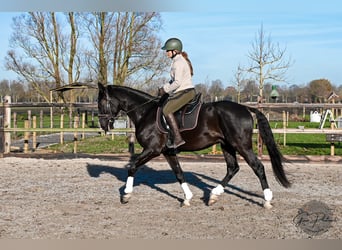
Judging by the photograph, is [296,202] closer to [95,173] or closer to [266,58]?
[95,173]

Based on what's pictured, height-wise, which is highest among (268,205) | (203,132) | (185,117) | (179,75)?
(179,75)

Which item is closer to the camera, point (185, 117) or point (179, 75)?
point (179, 75)

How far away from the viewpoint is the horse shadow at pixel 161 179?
7633mm

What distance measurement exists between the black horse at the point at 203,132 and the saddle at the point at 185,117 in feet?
0.27

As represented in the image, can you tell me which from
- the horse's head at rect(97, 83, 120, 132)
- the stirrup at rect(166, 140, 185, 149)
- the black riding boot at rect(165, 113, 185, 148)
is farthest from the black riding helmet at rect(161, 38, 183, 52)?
the stirrup at rect(166, 140, 185, 149)

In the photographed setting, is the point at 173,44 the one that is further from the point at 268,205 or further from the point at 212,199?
the point at 268,205

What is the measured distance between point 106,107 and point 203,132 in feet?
5.40

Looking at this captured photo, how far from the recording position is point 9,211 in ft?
20.8

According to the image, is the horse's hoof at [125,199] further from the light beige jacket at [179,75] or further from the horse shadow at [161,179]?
the light beige jacket at [179,75]

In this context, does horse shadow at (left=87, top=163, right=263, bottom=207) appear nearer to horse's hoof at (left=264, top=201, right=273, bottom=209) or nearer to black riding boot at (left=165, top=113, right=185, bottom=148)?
horse's hoof at (left=264, top=201, right=273, bottom=209)

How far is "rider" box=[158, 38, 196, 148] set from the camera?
6.71 m

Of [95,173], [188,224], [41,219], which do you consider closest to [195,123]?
[188,224]

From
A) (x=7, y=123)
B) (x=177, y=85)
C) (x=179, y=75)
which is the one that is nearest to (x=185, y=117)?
(x=177, y=85)

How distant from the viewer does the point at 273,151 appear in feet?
23.2
